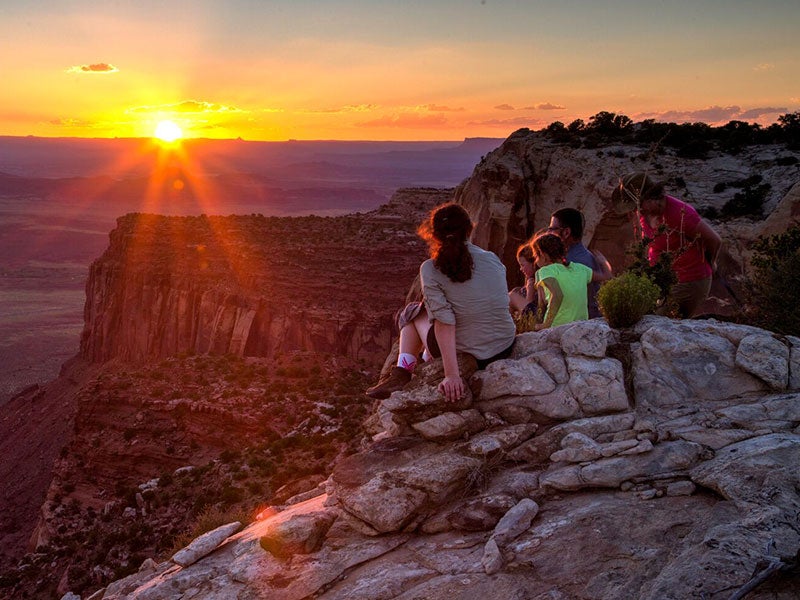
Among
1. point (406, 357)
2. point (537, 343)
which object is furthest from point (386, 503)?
point (537, 343)

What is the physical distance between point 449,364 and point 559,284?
2.00m

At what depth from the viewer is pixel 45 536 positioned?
21141 mm

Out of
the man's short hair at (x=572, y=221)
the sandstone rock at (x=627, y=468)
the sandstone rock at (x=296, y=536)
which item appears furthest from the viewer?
the man's short hair at (x=572, y=221)

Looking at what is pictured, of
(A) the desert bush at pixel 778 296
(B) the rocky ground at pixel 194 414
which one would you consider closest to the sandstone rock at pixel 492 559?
(A) the desert bush at pixel 778 296

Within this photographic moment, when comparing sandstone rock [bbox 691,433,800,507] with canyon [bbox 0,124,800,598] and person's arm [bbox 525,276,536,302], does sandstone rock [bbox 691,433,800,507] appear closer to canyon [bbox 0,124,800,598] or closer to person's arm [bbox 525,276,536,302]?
canyon [bbox 0,124,800,598]

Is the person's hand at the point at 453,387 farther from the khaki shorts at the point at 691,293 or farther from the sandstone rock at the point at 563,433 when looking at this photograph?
the khaki shorts at the point at 691,293

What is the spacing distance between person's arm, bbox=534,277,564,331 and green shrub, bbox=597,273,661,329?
0.66 m

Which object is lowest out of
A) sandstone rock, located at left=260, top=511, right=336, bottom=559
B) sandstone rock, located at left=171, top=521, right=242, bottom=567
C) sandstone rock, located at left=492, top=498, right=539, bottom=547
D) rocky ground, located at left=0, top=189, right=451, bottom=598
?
rocky ground, located at left=0, top=189, right=451, bottom=598

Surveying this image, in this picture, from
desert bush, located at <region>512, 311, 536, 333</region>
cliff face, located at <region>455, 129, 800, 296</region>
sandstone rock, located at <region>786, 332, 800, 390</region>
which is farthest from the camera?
cliff face, located at <region>455, 129, 800, 296</region>

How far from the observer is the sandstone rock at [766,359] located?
5.68m

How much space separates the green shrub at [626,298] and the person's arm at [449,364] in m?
1.70

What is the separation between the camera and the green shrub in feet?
21.6

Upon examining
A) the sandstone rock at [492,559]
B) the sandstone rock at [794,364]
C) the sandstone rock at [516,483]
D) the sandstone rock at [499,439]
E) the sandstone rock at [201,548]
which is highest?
the sandstone rock at [794,364]

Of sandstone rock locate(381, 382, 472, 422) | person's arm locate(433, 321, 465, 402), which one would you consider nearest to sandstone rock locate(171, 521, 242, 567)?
sandstone rock locate(381, 382, 472, 422)
